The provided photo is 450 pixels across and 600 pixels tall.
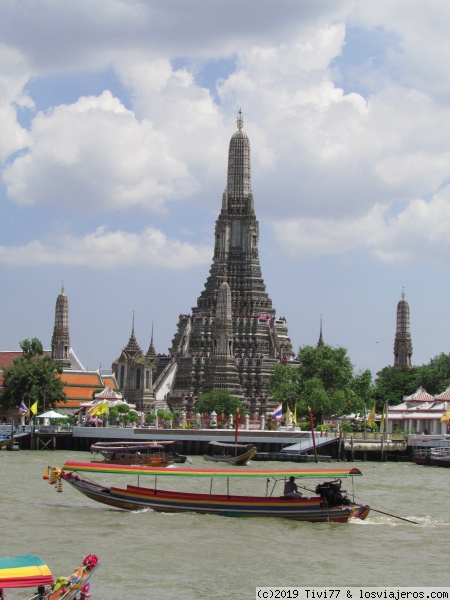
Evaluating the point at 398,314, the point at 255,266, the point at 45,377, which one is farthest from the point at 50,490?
the point at 398,314

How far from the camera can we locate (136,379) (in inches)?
4828

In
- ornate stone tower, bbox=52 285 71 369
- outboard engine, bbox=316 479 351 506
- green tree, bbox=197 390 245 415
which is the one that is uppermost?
ornate stone tower, bbox=52 285 71 369

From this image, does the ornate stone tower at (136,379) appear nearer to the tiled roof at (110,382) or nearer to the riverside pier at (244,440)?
the tiled roof at (110,382)

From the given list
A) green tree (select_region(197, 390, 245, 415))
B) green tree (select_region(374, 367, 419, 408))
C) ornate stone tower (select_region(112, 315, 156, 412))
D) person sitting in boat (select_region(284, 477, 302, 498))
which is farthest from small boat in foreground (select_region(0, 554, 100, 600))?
green tree (select_region(374, 367, 419, 408))

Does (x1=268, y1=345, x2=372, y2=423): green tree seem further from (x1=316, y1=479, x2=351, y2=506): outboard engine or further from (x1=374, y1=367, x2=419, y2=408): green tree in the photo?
(x1=316, y1=479, x2=351, y2=506): outboard engine

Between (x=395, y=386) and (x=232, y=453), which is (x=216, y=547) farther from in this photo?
(x=395, y=386)

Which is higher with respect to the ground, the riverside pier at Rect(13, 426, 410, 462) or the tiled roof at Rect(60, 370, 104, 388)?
the tiled roof at Rect(60, 370, 104, 388)

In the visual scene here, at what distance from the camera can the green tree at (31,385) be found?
3799 inches

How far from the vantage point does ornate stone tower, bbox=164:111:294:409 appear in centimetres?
11781

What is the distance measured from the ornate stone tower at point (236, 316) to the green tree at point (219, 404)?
946cm

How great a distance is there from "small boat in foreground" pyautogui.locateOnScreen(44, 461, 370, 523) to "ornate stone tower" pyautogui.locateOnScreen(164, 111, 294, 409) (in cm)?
7390

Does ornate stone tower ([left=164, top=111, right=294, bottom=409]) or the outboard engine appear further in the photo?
ornate stone tower ([left=164, top=111, right=294, bottom=409])

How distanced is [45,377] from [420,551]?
66253 millimetres

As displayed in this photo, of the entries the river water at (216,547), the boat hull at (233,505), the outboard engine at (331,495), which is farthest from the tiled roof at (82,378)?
the outboard engine at (331,495)
